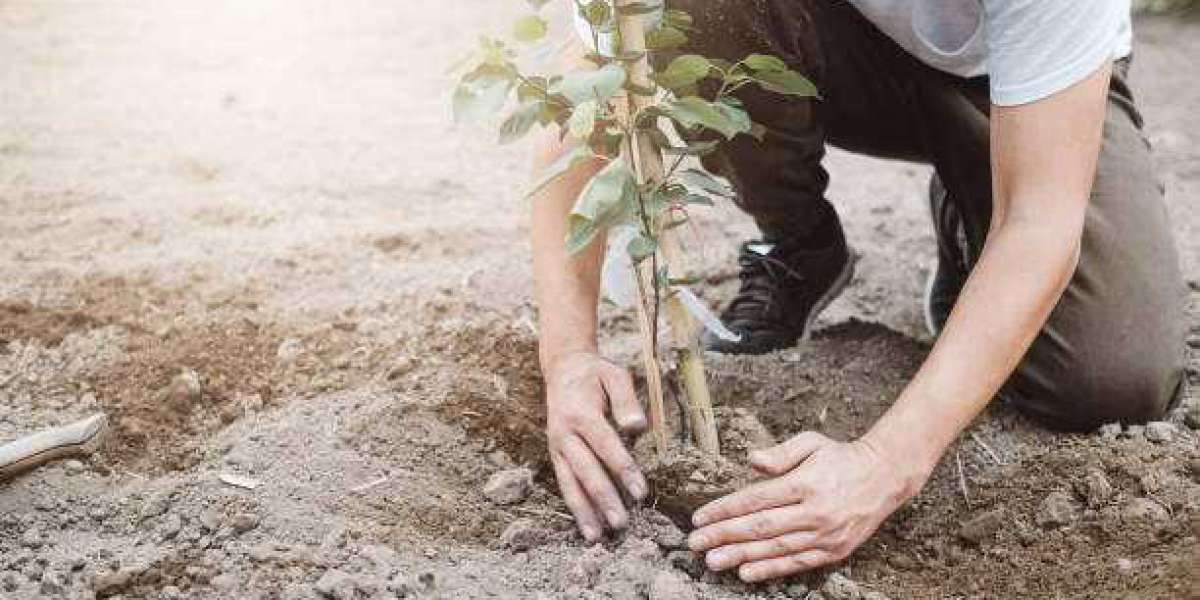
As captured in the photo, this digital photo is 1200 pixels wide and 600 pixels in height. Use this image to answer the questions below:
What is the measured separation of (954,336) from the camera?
1.62 meters

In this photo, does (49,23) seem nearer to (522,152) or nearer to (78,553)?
(522,152)

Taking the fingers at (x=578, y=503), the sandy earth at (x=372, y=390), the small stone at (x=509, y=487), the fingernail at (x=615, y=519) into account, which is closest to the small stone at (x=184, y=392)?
the sandy earth at (x=372, y=390)

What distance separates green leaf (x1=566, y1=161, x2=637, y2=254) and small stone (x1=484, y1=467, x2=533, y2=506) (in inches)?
19.0

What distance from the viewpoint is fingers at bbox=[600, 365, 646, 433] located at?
1.66 m

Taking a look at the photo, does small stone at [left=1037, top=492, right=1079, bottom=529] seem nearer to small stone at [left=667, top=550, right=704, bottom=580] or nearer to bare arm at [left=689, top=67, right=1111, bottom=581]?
bare arm at [left=689, top=67, right=1111, bottom=581]

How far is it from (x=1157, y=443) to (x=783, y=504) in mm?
783

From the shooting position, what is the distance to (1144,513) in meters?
1.64

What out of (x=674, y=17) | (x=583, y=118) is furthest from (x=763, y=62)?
(x=583, y=118)

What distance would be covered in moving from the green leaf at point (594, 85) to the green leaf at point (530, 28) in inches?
3.1

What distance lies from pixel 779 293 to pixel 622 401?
0.82m

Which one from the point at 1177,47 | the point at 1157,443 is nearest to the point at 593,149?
the point at 1157,443

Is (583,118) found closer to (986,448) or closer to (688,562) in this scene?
(688,562)

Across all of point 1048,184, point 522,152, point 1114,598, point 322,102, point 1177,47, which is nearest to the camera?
point 1114,598

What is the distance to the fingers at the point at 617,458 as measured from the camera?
63.2 inches
